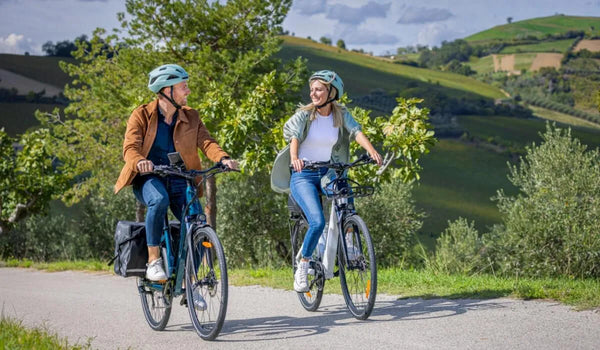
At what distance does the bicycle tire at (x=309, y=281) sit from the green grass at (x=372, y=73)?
3787 inches

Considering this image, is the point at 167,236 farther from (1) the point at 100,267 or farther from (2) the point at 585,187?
(2) the point at 585,187

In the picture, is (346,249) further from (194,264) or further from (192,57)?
(192,57)

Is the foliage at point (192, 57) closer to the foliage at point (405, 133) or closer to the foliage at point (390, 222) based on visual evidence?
the foliage at point (405, 133)

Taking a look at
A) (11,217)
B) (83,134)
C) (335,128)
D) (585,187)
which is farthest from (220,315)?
(11,217)

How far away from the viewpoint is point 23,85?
72.6 m

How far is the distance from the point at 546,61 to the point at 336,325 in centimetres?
14011

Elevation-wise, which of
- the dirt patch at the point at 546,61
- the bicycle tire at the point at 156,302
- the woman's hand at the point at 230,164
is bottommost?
the bicycle tire at the point at 156,302

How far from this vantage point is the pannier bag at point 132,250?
20.8ft

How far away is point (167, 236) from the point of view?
20.5 ft

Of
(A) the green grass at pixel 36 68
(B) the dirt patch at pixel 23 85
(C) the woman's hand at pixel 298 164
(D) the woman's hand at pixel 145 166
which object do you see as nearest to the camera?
(D) the woman's hand at pixel 145 166

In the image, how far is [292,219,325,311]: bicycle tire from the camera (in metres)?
6.84

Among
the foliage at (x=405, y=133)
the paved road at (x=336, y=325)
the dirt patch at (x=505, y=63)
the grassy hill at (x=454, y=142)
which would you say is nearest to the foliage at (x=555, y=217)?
the foliage at (x=405, y=133)

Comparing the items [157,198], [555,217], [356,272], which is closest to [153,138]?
[157,198]

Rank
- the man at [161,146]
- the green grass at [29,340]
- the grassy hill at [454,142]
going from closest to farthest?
1. the green grass at [29,340]
2. the man at [161,146]
3. the grassy hill at [454,142]
